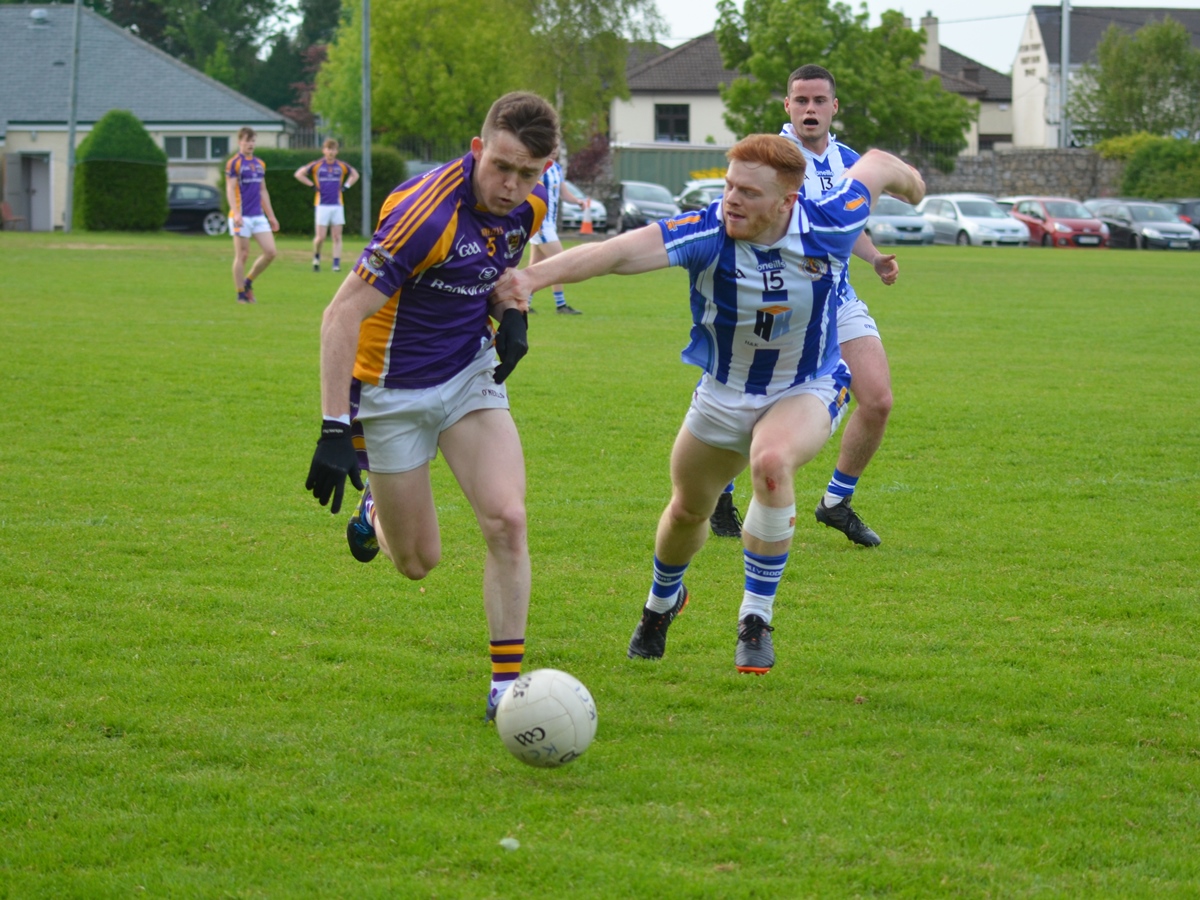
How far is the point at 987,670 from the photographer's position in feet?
17.1

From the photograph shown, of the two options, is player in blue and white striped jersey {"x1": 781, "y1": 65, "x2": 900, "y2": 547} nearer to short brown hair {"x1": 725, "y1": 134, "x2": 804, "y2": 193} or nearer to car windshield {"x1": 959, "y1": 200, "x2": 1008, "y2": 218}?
short brown hair {"x1": 725, "y1": 134, "x2": 804, "y2": 193}

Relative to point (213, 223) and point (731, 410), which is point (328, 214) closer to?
point (213, 223)

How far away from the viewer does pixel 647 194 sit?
133 feet

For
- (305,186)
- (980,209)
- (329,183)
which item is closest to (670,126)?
(980,209)

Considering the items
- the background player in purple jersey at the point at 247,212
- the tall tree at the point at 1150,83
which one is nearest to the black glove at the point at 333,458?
the background player in purple jersey at the point at 247,212

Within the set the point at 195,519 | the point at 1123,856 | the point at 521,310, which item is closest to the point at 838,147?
the point at 521,310

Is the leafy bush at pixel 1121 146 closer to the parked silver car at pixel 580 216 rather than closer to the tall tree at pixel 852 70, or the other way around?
the tall tree at pixel 852 70

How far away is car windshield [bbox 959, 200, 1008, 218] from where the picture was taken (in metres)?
39.7

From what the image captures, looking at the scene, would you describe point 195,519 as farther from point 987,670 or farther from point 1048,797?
Answer: point 1048,797

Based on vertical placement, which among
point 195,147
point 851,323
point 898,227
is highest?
point 195,147

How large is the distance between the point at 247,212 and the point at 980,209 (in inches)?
1024

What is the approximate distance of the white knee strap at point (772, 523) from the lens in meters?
5.14

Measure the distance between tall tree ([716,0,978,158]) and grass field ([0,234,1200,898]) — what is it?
1578 inches

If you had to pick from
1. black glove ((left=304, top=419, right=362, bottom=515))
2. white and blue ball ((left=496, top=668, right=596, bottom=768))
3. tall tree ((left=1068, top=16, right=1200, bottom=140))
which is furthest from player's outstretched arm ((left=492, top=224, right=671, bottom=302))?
tall tree ((left=1068, top=16, right=1200, bottom=140))
